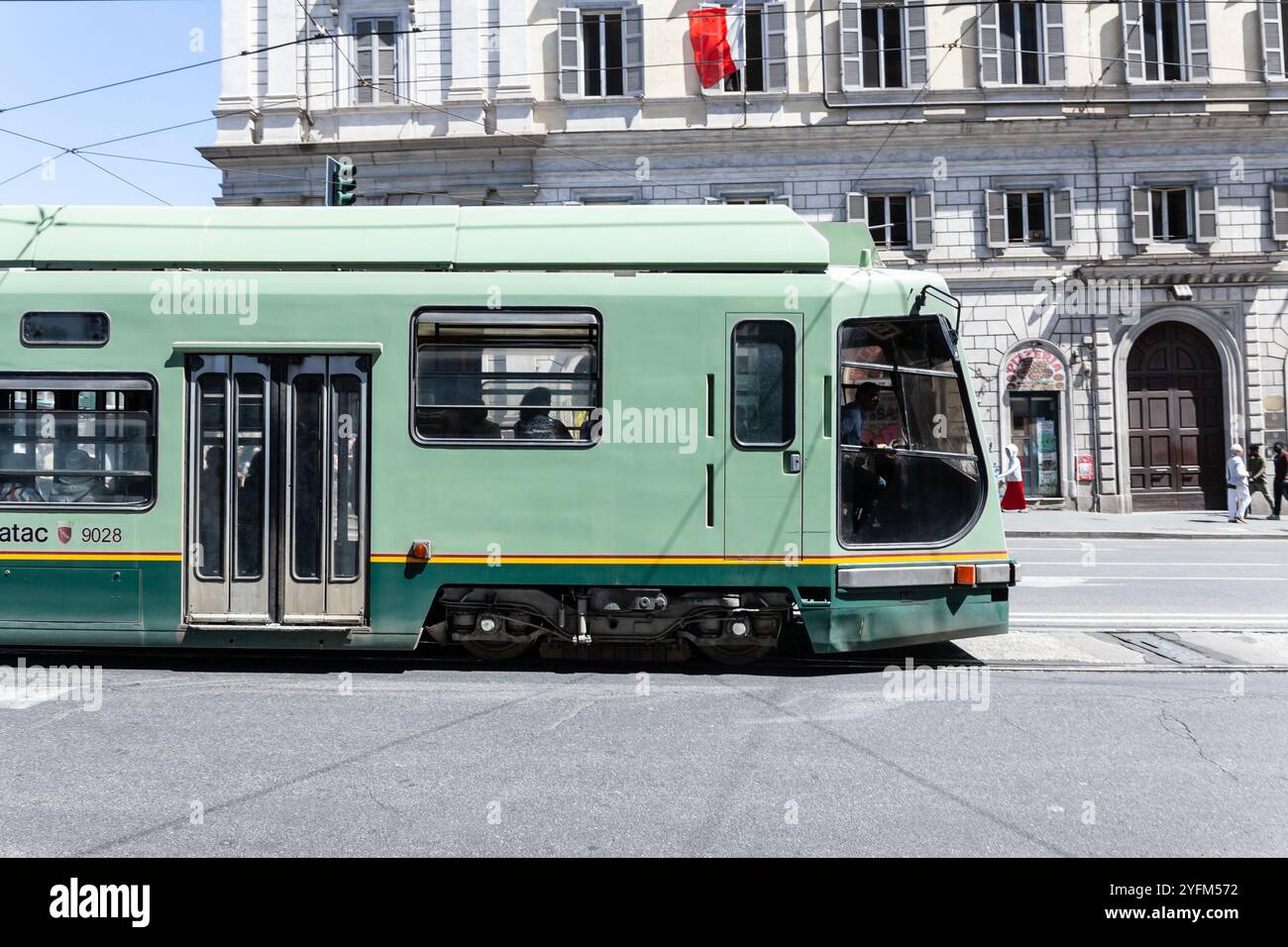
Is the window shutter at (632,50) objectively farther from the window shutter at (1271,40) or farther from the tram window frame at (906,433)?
the tram window frame at (906,433)

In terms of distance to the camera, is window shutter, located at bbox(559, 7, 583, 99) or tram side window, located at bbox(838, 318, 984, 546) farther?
window shutter, located at bbox(559, 7, 583, 99)

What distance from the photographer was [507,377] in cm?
688

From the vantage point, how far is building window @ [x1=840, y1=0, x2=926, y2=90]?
23562 mm

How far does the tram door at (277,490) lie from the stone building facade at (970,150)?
1762 cm

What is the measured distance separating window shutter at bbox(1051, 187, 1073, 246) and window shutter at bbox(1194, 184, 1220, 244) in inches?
115

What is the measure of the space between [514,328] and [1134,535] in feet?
50.2

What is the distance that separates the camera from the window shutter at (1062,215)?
76.9ft

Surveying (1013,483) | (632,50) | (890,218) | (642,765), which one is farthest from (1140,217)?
(642,765)

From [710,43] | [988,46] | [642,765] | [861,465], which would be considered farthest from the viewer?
[988,46]

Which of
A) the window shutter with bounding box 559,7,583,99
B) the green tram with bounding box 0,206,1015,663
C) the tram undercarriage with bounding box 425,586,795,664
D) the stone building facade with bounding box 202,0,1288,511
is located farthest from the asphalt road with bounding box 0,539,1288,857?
the window shutter with bounding box 559,7,583,99

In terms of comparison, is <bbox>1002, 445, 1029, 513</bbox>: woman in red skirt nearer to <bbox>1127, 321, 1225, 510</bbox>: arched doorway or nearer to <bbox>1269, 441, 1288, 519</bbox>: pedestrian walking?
<bbox>1127, 321, 1225, 510</bbox>: arched doorway

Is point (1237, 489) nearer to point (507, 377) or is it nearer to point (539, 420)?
point (539, 420)
